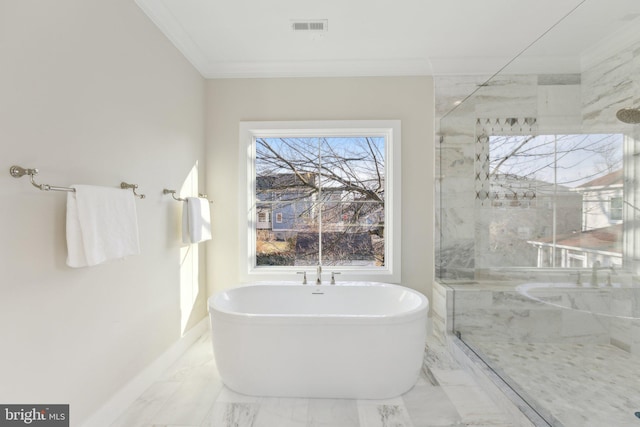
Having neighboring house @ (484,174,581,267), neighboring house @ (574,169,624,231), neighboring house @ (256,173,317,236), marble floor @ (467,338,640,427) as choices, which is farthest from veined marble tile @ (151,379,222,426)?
neighboring house @ (574,169,624,231)

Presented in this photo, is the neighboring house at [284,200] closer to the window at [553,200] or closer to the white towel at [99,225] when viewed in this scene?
the white towel at [99,225]

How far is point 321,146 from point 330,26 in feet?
3.23

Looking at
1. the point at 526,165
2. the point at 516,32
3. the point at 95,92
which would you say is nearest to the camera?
the point at 95,92

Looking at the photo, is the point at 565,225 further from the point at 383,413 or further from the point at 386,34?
the point at 386,34

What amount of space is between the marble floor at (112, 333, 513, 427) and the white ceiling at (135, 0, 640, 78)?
83.5 inches

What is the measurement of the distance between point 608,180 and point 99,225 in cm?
272

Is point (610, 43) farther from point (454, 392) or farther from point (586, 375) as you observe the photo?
point (454, 392)

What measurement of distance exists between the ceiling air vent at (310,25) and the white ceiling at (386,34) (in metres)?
0.04

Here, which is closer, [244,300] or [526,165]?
[526,165]

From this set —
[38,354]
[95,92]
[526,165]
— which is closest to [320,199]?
[526,165]

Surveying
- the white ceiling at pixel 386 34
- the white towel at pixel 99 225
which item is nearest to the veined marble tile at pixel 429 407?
the white towel at pixel 99 225

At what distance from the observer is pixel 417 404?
177 cm

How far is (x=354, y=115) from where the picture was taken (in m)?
2.75

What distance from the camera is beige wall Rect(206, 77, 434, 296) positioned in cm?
274
